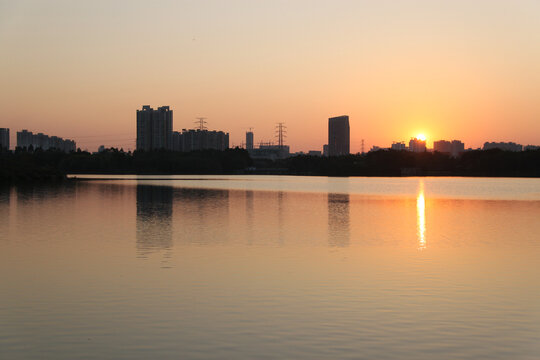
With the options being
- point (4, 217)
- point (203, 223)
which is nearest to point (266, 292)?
point (203, 223)

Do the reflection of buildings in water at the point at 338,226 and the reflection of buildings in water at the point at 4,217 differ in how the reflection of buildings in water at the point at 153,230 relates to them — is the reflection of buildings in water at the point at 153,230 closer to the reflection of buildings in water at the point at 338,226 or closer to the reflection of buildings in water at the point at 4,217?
the reflection of buildings in water at the point at 4,217

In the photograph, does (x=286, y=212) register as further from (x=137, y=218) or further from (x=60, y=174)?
(x=60, y=174)

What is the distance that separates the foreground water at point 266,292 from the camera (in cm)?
1039

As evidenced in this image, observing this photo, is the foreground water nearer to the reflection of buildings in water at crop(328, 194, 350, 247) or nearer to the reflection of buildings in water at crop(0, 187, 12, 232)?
the reflection of buildings in water at crop(328, 194, 350, 247)

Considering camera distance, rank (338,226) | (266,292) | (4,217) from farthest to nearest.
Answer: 1. (4,217)
2. (338,226)
3. (266,292)

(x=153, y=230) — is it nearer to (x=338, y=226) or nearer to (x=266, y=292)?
(x=338, y=226)

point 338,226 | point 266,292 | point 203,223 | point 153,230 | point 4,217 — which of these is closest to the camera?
point 266,292

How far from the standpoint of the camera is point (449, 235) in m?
28.2

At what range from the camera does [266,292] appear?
48.3 ft

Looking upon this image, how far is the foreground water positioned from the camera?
10.4m

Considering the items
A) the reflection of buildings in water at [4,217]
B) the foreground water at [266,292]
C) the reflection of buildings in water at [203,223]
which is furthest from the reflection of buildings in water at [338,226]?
the reflection of buildings in water at [4,217]

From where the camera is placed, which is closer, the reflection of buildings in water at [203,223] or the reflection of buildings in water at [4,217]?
the reflection of buildings in water at [203,223]

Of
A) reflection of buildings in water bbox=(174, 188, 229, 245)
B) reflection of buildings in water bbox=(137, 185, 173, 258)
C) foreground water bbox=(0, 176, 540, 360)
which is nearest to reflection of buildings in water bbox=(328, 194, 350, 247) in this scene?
foreground water bbox=(0, 176, 540, 360)

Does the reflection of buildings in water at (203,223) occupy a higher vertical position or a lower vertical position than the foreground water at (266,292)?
higher
